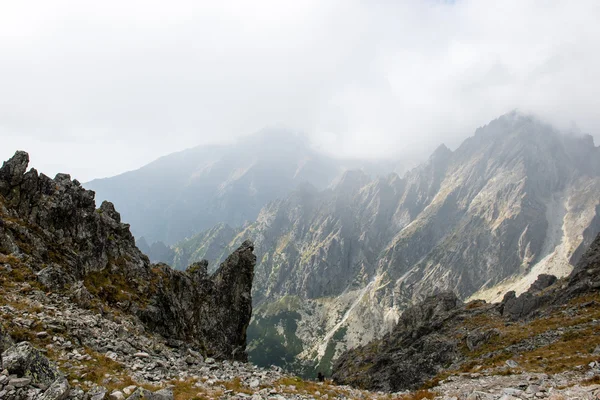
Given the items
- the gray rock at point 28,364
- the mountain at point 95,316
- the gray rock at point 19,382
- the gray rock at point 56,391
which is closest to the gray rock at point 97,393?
the mountain at point 95,316

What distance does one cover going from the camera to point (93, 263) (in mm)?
43750

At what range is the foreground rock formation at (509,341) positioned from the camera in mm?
40344

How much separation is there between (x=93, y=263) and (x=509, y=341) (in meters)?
77.5

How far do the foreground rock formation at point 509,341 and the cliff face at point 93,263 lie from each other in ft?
124

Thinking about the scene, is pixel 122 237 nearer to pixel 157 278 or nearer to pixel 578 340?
pixel 157 278

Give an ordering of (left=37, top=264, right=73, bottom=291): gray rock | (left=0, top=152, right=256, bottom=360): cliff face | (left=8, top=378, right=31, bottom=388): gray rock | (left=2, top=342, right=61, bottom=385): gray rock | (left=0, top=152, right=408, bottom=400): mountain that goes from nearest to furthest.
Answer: (left=8, top=378, right=31, bottom=388): gray rock < (left=2, top=342, right=61, bottom=385): gray rock < (left=0, top=152, right=408, bottom=400): mountain < (left=37, top=264, right=73, bottom=291): gray rock < (left=0, top=152, right=256, bottom=360): cliff face

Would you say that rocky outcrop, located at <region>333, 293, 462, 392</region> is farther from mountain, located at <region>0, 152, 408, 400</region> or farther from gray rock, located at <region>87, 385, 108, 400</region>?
gray rock, located at <region>87, 385, 108, 400</region>

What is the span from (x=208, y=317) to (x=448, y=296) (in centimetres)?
12071

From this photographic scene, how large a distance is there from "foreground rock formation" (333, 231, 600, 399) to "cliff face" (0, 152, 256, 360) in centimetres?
3779

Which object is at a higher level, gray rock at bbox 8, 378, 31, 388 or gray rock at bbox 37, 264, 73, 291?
gray rock at bbox 37, 264, 73, 291

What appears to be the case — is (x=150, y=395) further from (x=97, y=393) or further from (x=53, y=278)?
(x=53, y=278)

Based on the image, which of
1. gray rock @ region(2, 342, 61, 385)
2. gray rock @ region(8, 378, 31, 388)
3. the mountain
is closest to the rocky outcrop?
the mountain

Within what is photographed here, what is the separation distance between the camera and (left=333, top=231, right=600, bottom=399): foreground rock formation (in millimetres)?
40344

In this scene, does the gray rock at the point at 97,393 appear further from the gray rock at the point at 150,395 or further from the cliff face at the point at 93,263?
the cliff face at the point at 93,263
